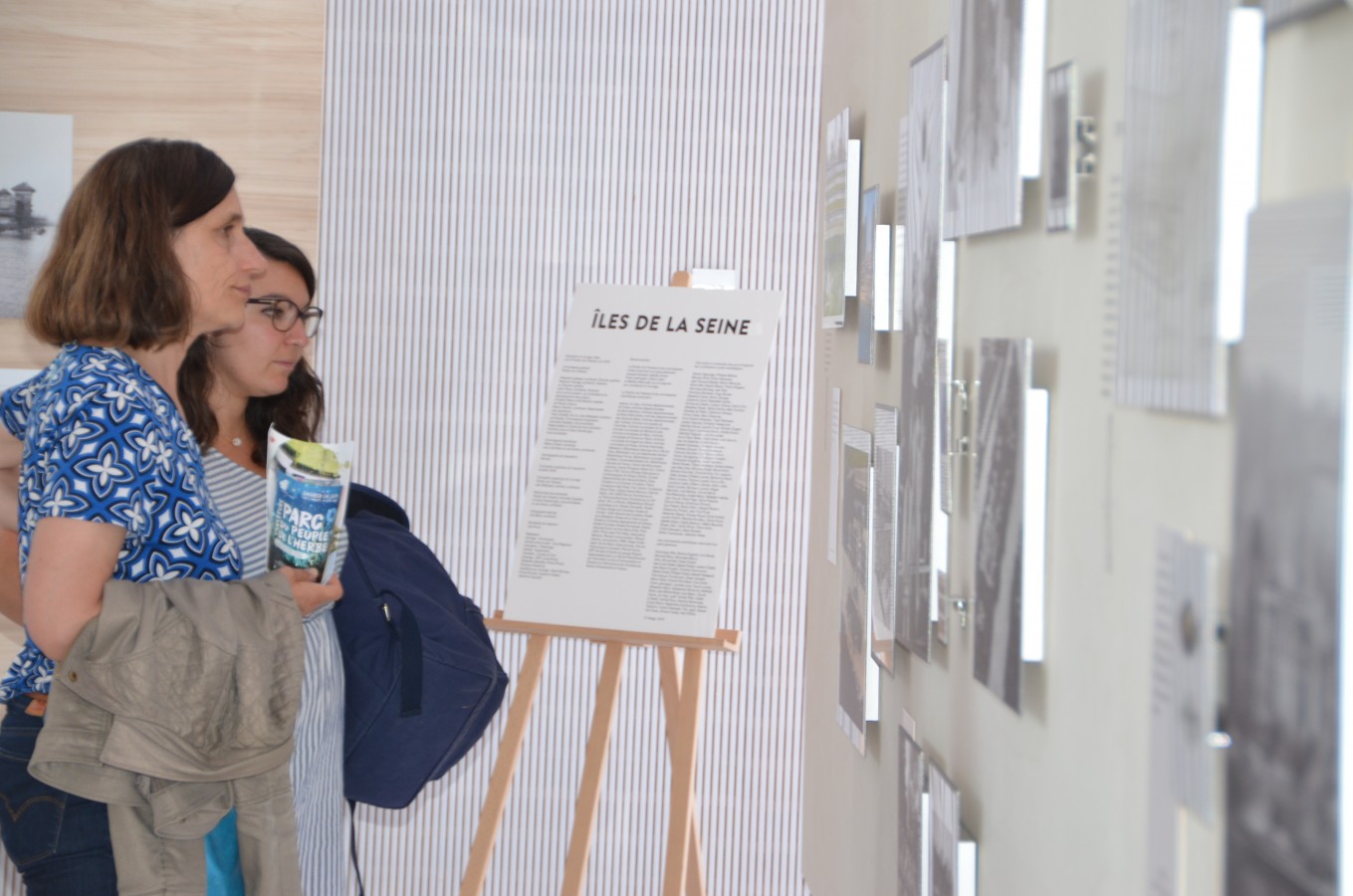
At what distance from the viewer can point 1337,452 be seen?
735mm

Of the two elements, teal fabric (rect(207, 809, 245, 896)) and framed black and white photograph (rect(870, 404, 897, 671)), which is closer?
teal fabric (rect(207, 809, 245, 896))

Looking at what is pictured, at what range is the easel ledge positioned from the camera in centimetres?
256

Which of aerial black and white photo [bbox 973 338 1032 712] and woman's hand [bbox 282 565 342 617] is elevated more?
aerial black and white photo [bbox 973 338 1032 712]

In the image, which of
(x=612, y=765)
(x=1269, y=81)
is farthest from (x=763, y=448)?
(x=1269, y=81)

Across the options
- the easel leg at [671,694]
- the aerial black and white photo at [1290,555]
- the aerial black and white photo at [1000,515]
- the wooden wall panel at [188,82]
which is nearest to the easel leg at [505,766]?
the easel leg at [671,694]

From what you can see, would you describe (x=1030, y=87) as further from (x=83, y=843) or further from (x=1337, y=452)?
(x=83, y=843)

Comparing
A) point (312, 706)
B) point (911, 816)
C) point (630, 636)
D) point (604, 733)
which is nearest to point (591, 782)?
point (604, 733)

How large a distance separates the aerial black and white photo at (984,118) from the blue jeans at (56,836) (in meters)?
1.36

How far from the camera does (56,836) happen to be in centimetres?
168

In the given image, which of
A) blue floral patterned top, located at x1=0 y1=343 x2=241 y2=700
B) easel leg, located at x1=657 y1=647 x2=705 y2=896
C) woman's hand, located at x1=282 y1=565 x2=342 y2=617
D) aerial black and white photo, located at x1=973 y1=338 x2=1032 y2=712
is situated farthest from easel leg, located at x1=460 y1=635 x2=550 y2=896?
aerial black and white photo, located at x1=973 y1=338 x2=1032 y2=712

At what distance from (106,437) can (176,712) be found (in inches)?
14.5

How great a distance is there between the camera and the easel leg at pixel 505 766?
2.67 m

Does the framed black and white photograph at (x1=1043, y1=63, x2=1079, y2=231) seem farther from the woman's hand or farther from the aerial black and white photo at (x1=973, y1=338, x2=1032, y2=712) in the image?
the woman's hand

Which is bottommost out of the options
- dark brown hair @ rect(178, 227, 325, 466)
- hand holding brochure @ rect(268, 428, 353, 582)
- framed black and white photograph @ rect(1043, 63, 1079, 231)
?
hand holding brochure @ rect(268, 428, 353, 582)
